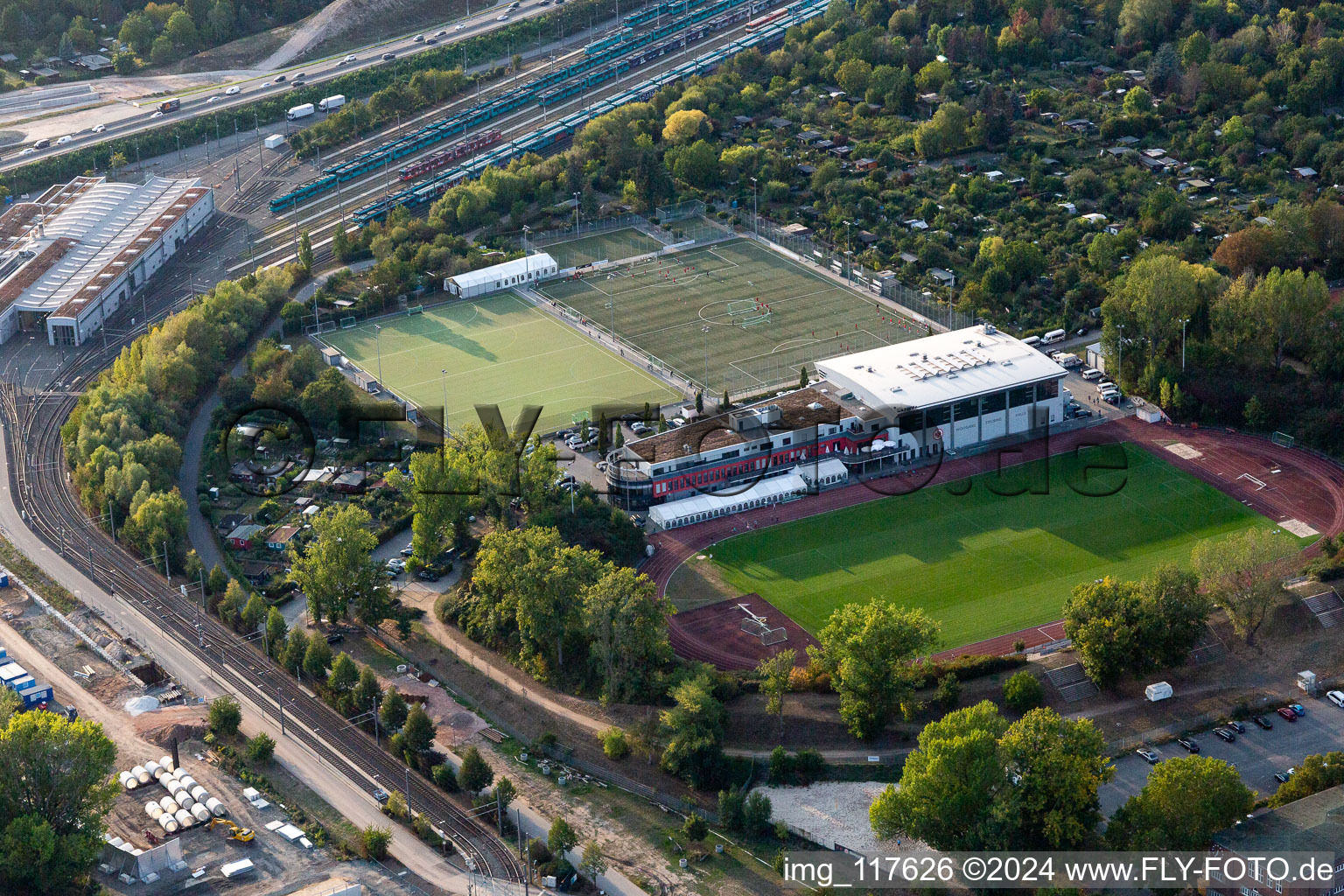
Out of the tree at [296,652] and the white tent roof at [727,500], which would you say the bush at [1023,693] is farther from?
the tree at [296,652]

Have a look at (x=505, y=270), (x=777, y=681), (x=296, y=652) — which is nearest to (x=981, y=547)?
(x=777, y=681)

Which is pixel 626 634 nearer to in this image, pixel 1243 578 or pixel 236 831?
pixel 236 831

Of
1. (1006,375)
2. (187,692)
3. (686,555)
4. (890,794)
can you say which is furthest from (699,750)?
(1006,375)

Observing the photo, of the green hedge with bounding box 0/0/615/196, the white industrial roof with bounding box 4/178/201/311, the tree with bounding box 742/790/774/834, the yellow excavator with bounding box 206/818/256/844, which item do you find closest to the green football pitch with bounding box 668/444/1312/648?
the tree with bounding box 742/790/774/834

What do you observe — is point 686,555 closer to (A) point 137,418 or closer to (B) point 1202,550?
(B) point 1202,550

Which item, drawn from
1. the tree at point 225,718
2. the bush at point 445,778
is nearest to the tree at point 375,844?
the bush at point 445,778

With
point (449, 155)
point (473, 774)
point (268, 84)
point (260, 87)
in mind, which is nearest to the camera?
point (473, 774)
